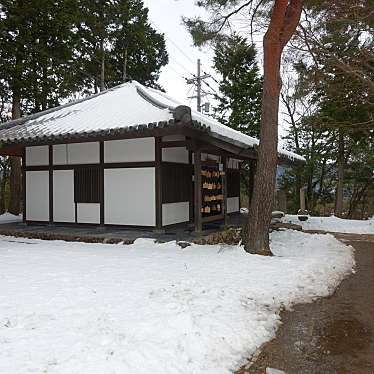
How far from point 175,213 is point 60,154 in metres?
3.60

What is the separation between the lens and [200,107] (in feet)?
71.8

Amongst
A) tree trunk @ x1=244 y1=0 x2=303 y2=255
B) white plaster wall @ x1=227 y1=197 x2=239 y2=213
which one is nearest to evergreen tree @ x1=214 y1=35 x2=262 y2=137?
white plaster wall @ x1=227 y1=197 x2=239 y2=213

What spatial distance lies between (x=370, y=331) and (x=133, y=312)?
8.00 feet

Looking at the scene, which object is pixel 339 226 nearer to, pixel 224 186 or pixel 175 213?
pixel 224 186

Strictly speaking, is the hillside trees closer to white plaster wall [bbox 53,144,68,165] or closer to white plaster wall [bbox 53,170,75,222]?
white plaster wall [bbox 53,144,68,165]

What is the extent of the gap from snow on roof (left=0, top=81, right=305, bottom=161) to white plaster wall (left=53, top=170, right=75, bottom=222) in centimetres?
131

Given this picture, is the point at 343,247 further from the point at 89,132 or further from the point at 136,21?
the point at 136,21

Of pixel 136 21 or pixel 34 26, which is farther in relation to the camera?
pixel 136 21

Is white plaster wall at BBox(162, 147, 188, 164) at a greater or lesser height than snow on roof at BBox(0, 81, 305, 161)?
lesser

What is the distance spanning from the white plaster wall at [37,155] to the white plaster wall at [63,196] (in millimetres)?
573

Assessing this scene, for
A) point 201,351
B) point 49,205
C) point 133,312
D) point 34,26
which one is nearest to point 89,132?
point 49,205

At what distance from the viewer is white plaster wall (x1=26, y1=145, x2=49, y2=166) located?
1017cm

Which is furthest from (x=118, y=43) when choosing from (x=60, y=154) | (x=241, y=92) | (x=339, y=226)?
(x=339, y=226)

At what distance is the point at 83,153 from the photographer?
954cm
